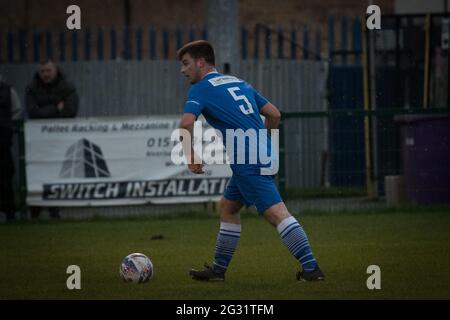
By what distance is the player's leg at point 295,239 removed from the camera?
10078 mm

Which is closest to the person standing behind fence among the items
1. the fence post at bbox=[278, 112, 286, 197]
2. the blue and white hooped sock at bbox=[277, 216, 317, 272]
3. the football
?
the fence post at bbox=[278, 112, 286, 197]

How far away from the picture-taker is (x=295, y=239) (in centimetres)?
1007

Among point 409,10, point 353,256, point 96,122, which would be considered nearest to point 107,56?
point 409,10

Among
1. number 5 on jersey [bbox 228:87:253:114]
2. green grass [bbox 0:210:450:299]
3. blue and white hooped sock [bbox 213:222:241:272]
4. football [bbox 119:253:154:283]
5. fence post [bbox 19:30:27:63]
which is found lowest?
green grass [bbox 0:210:450:299]

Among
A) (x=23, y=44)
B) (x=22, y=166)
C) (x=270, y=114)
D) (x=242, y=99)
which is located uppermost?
(x=23, y=44)

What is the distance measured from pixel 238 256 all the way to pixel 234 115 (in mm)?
2790

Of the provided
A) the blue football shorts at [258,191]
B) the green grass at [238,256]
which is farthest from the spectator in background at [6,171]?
the blue football shorts at [258,191]

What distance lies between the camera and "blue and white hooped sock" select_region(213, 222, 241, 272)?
10641 millimetres

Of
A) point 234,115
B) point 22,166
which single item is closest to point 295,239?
point 234,115

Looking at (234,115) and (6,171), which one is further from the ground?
(234,115)

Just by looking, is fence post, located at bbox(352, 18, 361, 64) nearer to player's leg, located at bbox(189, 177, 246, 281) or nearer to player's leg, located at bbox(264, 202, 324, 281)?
player's leg, located at bbox(189, 177, 246, 281)

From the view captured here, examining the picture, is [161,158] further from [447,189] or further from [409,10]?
[409,10]

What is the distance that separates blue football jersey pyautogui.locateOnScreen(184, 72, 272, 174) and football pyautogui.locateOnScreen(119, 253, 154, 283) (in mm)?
1181

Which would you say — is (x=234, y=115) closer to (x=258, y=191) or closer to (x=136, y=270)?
(x=258, y=191)
